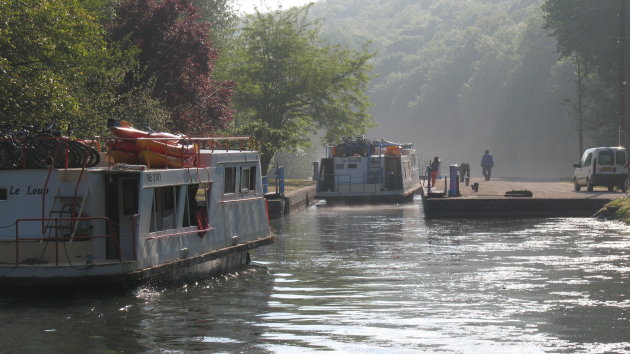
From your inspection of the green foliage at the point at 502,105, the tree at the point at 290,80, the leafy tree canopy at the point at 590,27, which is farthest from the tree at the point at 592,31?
the green foliage at the point at 502,105

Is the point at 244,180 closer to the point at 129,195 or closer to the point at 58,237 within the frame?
the point at 129,195

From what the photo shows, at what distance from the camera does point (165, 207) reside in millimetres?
21312

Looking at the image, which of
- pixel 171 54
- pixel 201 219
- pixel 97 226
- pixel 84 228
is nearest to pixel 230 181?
pixel 201 219

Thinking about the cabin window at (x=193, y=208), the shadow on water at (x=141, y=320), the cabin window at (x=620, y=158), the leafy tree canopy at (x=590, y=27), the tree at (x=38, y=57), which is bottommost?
the shadow on water at (x=141, y=320)

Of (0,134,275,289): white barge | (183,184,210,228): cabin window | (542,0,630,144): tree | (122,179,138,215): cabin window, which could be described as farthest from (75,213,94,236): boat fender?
(542,0,630,144): tree

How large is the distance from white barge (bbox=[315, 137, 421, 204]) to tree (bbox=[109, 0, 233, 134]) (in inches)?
459

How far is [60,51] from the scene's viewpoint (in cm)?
2805

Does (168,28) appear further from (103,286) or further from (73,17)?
(103,286)

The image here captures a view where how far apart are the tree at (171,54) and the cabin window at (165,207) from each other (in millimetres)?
18483

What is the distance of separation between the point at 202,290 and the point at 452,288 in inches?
194

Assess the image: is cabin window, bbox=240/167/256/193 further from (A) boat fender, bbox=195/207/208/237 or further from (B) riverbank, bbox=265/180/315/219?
(B) riverbank, bbox=265/180/315/219

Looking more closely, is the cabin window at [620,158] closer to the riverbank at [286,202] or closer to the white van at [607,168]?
the white van at [607,168]

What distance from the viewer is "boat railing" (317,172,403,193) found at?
53.4 m

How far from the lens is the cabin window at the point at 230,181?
24000mm
